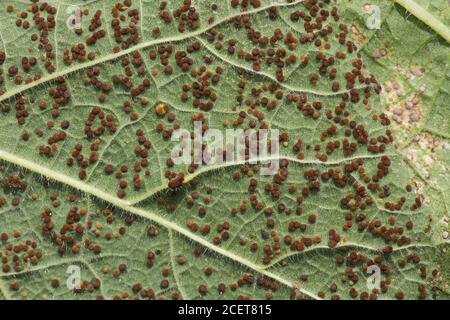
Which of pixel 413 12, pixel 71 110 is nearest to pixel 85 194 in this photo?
pixel 71 110

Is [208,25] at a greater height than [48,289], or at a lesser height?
greater

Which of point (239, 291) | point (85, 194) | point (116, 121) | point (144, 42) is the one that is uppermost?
point (144, 42)

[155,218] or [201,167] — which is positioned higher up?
[201,167]

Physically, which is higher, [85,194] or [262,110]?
[262,110]

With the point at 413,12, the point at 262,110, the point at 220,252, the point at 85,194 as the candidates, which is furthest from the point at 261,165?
the point at 413,12

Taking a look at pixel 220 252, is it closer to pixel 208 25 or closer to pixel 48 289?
pixel 48 289

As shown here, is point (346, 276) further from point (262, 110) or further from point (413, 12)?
point (413, 12)
